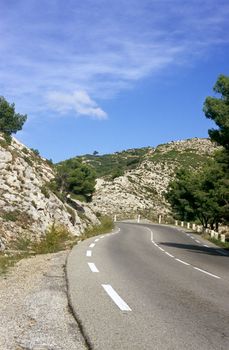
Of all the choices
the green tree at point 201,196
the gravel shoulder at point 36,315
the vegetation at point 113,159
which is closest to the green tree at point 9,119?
the green tree at point 201,196

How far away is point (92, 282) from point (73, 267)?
2.93 metres

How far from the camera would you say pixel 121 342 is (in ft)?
18.2

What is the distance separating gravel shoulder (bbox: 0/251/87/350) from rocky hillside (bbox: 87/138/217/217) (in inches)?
3191

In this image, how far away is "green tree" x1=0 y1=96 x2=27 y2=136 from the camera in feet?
174

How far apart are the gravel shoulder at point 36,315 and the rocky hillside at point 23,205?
15.9 meters

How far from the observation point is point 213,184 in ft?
157

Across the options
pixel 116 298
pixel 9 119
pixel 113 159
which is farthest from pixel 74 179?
pixel 113 159

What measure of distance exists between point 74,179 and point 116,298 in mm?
46528

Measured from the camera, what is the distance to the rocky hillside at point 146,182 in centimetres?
9575

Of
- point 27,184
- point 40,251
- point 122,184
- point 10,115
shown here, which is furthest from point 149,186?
point 40,251

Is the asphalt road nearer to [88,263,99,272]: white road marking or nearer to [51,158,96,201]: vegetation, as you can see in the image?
[88,263,99,272]: white road marking

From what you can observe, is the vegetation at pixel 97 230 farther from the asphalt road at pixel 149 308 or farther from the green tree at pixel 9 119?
the asphalt road at pixel 149 308

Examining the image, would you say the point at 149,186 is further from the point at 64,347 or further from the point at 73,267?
the point at 64,347

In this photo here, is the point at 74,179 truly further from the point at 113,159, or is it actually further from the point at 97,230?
the point at 113,159
